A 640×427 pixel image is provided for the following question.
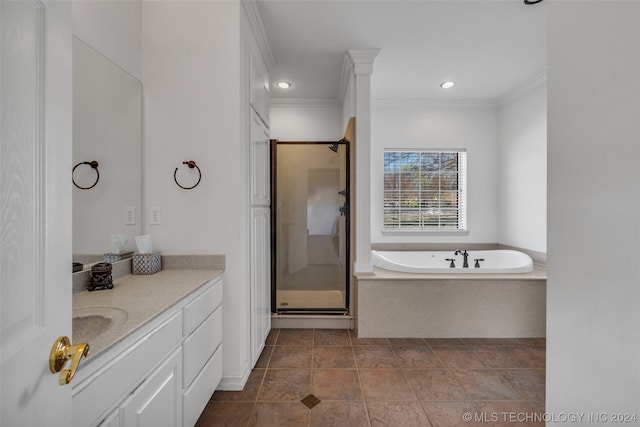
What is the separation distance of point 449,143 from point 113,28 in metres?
3.70

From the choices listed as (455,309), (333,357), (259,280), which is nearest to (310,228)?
(259,280)

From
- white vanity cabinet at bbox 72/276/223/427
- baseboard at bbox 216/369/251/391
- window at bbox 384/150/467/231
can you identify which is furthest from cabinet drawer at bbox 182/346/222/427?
window at bbox 384/150/467/231

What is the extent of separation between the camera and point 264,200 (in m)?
2.44

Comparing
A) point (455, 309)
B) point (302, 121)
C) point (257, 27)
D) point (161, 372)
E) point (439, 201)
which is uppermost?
point (257, 27)

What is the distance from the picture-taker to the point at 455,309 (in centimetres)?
259

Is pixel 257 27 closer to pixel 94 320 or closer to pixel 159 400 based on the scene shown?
pixel 94 320

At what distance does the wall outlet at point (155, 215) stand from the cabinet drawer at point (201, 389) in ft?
2.95

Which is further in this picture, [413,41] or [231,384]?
[413,41]

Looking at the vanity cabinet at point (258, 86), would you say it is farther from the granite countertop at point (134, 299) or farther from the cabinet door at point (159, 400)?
the cabinet door at point (159, 400)

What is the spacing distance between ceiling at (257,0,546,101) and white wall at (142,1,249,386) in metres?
0.56

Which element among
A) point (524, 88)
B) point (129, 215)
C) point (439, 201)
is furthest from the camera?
point (439, 201)

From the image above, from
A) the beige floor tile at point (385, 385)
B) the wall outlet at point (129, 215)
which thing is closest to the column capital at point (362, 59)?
the wall outlet at point (129, 215)

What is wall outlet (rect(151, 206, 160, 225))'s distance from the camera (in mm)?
1822

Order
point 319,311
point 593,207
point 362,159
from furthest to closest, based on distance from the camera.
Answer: point 319,311, point 362,159, point 593,207
